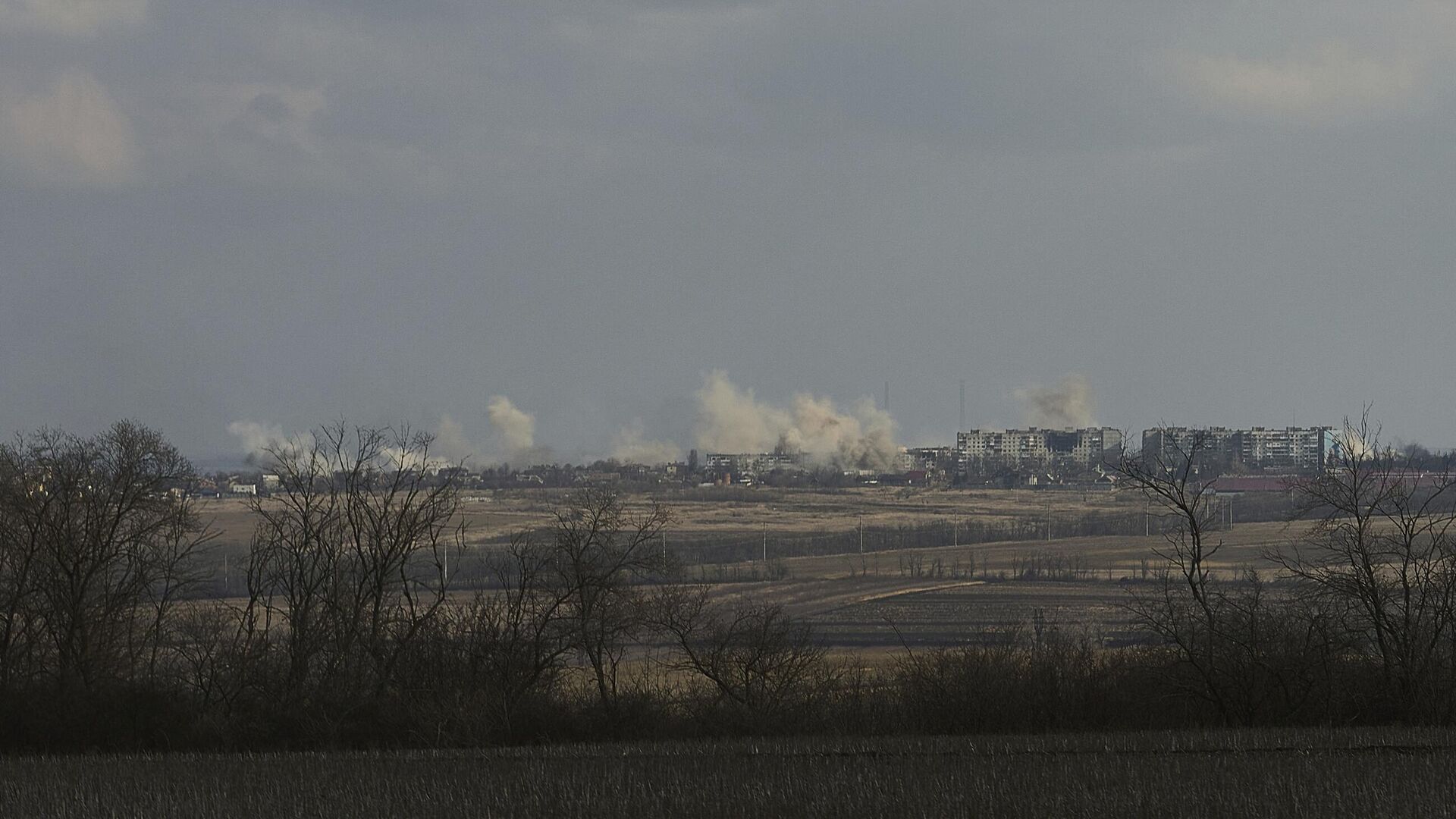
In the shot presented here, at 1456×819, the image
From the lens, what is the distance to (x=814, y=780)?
20.2 meters

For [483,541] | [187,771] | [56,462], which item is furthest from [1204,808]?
[483,541]

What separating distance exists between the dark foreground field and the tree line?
21.8 ft

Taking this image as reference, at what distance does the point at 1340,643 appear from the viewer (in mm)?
33812

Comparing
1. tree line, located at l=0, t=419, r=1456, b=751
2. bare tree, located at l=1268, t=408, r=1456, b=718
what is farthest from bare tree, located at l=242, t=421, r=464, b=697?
bare tree, located at l=1268, t=408, r=1456, b=718

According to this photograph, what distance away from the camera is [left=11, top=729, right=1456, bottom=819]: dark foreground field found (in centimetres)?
1783

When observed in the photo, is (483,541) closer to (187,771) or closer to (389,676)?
(389,676)

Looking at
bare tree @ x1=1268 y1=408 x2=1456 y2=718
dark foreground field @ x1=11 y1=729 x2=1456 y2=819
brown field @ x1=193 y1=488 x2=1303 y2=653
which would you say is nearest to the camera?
dark foreground field @ x1=11 y1=729 x2=1456 y2=819

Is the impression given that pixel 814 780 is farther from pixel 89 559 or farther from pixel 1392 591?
pixel 89 559

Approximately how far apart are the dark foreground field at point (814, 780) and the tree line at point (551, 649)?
6648mm

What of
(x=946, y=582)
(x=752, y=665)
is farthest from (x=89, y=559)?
(x=946, y=582)

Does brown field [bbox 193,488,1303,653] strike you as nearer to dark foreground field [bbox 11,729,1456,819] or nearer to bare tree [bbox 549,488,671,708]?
bare tree [bbox 549,488,671,708]

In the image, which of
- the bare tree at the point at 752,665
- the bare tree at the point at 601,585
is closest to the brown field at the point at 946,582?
the bare tree at the point at 752,665

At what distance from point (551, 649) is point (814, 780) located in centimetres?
1883

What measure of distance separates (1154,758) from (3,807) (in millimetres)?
16459
